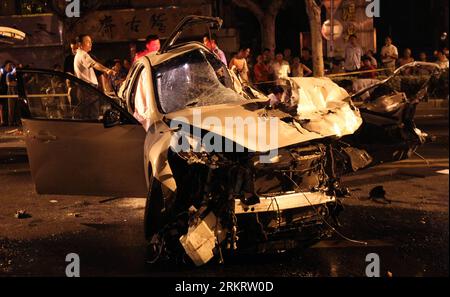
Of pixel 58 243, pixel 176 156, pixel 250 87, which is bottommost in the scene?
pixel 58 243

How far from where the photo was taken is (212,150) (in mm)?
5059

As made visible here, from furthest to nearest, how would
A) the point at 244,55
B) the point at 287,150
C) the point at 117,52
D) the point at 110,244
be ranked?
the point at 117,52 < the point at 244,55 < the point at 110,244 < the point at 287,150

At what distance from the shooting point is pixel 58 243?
6.33 meters

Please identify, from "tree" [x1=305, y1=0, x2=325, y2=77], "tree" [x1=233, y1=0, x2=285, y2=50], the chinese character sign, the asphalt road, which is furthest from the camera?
the chinese character sign

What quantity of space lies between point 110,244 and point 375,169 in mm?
4536

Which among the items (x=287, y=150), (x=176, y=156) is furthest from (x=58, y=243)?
(x=287, y=150)

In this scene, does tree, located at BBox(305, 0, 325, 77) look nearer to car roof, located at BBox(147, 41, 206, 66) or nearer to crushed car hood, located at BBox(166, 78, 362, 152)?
car roof, located at BBox(147, 41, 206, 66)

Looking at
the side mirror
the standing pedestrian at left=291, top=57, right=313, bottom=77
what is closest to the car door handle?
the side mirror

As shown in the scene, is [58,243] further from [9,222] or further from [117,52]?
[117,52]

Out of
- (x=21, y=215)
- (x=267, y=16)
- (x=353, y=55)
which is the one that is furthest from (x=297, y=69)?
(x=21, y=215)

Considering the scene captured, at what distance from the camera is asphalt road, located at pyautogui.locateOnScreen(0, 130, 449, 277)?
531 centimetres

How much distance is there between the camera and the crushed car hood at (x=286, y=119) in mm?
5012

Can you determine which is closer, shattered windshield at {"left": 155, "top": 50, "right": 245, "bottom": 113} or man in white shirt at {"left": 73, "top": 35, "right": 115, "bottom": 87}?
shattered windshield at {"left": 155, "top": 50, "right": 245, "bottom": 113}

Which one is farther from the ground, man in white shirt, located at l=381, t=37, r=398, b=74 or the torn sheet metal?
man in white shirt, located at l=381, t=37, r=398, b=74
